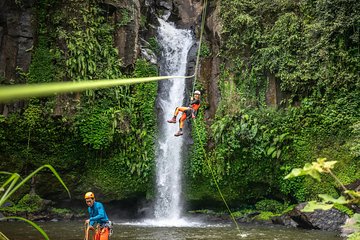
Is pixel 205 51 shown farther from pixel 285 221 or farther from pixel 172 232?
pixel 172 232

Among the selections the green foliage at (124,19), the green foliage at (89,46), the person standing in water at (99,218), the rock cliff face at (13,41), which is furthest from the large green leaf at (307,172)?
the green foliage at (124,19)

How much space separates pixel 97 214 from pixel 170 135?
9.65 meters

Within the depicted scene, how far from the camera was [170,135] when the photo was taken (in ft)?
55.6

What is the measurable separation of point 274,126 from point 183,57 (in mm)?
5608

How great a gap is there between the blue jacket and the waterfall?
298 inches

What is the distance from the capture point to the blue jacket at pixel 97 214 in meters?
7.27

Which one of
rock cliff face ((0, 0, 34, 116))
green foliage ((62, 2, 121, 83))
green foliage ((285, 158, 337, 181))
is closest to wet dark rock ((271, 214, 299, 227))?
green foliage ((62, 2, 121, 83))

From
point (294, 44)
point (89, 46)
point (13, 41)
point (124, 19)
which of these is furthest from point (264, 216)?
point (13, 41)

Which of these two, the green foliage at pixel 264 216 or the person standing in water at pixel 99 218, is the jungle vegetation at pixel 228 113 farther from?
the person standing in water at pixel 99 218

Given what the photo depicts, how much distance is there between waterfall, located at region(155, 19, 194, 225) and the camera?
1616 centimetres

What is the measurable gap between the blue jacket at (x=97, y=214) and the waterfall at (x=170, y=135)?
7580 millimetres

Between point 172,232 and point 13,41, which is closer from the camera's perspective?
point 172,232

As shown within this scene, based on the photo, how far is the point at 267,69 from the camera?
631 inches

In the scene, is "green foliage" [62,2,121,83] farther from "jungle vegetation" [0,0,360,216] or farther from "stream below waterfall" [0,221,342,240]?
"stream below waterfall" [0,221,342,240]
